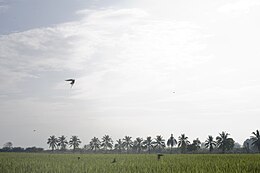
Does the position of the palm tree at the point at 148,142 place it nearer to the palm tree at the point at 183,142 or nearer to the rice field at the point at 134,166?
the palm tree at the point at 183,142

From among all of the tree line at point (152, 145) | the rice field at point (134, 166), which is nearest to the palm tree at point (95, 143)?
the tree line at point (152, 145)

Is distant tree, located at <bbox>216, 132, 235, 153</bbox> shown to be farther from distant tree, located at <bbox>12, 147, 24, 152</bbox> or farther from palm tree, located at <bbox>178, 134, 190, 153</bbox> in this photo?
distant tree, located at <bbox>12, 147, 24, 152</bbox>

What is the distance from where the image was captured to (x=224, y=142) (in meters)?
93.9

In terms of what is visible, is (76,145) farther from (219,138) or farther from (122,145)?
(219,138)

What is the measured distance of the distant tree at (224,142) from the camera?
93.1m

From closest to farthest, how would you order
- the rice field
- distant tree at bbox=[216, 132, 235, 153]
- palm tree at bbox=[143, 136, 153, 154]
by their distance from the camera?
the rice field
distant tree at bbox=[216, 132, 235, 153]
palm tree at bbox=[143, 136, 153, 154]

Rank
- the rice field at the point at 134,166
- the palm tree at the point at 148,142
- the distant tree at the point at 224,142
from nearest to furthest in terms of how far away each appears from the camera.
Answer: the rice field at the point at 134,166 < the distant tree at the point at 224,142 < the palm tree at the point at 148,142

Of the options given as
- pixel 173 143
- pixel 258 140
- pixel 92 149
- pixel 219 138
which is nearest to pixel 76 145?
pixel 92 149

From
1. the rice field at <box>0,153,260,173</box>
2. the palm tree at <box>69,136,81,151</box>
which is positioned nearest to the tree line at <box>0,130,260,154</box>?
the palm tree at <box>69,136,81,151</box>

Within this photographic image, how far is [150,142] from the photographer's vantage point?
126125 mm

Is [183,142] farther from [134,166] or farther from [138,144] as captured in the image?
[134,166]

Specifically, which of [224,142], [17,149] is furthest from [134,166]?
[17,149]

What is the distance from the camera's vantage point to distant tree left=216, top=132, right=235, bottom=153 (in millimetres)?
93062

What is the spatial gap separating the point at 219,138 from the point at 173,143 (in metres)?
20.5
